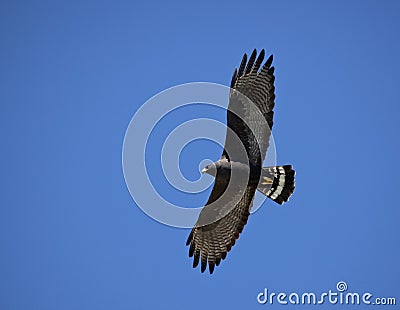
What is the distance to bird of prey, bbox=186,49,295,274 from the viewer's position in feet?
42.2

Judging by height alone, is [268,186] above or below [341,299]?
above

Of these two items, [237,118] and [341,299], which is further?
[341,299]

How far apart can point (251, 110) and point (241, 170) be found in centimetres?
106

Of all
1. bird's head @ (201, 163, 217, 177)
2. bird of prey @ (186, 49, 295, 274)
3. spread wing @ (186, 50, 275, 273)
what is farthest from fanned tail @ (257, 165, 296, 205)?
bird's head @ (201, 163, 217, 177)

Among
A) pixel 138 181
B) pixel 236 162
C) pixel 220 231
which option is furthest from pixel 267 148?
pixel 138 181

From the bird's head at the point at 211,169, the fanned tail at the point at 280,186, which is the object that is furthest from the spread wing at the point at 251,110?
the fanned tail at the point at 280,186

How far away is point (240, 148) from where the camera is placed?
1301cm

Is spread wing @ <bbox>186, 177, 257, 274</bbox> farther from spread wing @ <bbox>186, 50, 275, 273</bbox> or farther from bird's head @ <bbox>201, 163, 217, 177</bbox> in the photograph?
bird's head @ <bbox>201, 163, 217, 177</bbox>

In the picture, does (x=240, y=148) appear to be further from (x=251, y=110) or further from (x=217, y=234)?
(x=217, y=234)

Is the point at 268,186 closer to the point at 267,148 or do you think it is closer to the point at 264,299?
the point at 267,148

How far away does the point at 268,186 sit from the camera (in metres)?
13.4

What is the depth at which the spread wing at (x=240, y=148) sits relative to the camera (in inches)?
506

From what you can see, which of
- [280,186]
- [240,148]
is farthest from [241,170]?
[280,186]

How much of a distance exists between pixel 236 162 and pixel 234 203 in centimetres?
80
